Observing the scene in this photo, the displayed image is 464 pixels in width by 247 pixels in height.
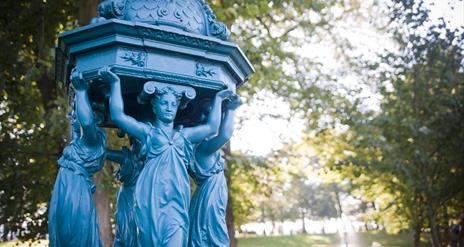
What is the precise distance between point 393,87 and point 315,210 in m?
42.5

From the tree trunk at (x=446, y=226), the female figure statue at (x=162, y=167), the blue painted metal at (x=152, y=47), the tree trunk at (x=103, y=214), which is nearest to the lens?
the female figure statue at (x=162, y=167)

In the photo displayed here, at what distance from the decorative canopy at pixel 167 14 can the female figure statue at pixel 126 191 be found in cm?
86

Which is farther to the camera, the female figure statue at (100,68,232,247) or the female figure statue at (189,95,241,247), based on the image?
the female figure statue at (189,95,241,247)

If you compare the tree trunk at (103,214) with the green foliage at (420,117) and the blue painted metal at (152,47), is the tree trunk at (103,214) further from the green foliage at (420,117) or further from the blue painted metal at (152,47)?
the green foliage at (420,117)

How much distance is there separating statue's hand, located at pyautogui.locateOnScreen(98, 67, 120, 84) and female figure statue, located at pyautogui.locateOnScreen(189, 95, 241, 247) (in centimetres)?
78

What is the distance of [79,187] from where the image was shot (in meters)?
2.77

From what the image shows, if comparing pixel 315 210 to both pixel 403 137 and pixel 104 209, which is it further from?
pixel 104 209

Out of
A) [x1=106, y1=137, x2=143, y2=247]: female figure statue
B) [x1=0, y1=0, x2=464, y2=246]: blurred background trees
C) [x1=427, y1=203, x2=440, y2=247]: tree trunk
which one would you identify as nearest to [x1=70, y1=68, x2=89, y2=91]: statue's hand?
[x1=106, y1=137, x2=143, y2=247]: female figure statue

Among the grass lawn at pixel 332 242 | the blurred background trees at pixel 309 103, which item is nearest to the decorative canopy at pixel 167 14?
the blurred background trees at pixel 309 103

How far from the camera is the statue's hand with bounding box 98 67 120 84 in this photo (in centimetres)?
274

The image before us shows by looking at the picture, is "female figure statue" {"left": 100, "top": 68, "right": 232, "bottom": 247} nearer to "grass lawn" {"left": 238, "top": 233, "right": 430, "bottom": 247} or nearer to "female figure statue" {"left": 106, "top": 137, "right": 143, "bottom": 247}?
"female figure statue" {"left": 106, "top": 137, "right": 143, "bottom": 247}

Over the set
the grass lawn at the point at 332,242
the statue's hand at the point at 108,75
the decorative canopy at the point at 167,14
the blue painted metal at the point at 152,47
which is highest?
the decorative canopy at the point at 167,14

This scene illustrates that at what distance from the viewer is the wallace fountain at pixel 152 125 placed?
2654 millimetres

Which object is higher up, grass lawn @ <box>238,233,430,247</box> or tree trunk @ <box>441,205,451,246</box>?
tree trunk @ <box>441,205,451,246</box>
